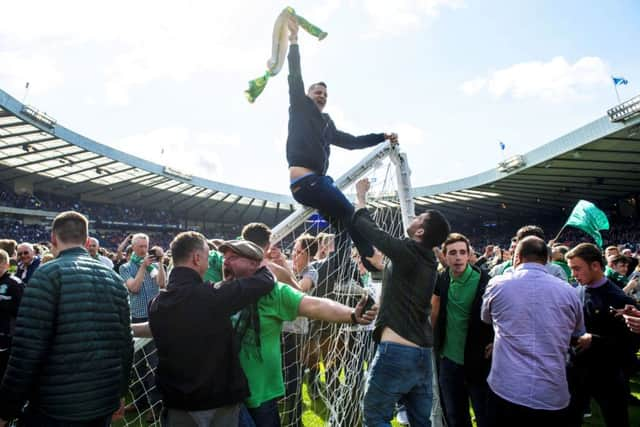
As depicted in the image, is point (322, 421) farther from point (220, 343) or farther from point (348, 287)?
point (220, 343)

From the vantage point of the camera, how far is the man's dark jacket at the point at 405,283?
88.0 inches

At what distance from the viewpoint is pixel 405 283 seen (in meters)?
2.29

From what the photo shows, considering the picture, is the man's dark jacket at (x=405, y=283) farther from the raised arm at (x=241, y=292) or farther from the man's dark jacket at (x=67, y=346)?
the man's dark jacket at (x=67, y=346)

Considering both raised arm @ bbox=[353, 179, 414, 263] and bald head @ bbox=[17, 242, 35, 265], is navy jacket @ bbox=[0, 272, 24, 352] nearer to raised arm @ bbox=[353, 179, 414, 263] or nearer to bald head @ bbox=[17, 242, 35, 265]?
bald head @ bbox=[17, 242, 35, 265]

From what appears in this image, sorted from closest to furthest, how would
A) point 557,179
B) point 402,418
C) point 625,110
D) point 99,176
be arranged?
point 402,418 < point 625,110 < point 557,179 < point 99,176

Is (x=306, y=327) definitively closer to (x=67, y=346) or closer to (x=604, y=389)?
(x=67, y=346)

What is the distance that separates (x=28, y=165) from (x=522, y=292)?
29.6m

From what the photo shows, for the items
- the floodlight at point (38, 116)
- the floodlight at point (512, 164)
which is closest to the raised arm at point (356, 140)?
the floodlight at point (512, 164)

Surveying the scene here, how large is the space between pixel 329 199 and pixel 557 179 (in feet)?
81.8

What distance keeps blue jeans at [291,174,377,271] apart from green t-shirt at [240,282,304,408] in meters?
0.69

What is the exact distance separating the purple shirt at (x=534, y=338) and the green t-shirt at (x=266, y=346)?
1.29 m

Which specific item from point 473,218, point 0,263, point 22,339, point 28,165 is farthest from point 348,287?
point 473,218

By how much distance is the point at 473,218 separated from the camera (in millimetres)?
38000

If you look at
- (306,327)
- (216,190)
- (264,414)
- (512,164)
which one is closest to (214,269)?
(306,327)
